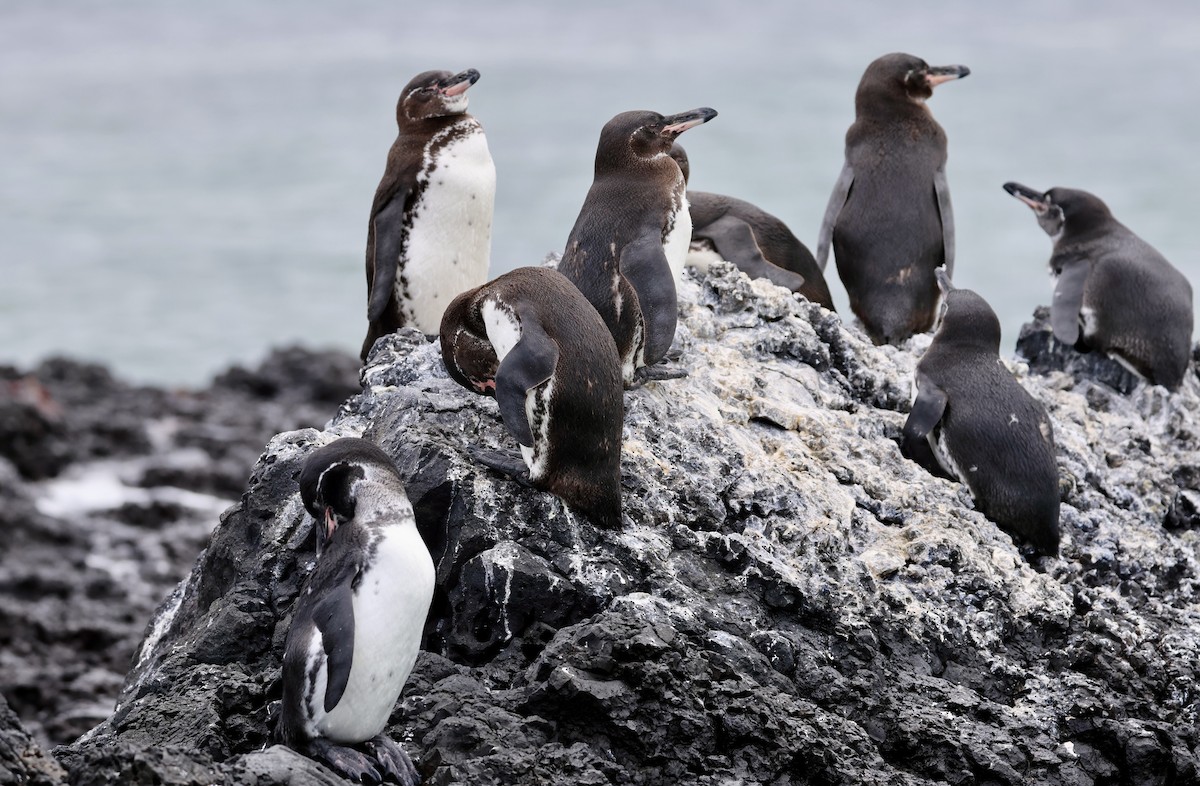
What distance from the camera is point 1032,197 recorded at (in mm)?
8469

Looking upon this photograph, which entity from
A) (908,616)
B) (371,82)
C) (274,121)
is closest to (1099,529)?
(908,616)

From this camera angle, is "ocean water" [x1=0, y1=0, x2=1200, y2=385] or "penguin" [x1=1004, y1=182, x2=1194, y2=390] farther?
"ocean water" [x1=0, y1=0, x2=1200, y2=385]

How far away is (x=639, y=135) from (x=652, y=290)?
85cm

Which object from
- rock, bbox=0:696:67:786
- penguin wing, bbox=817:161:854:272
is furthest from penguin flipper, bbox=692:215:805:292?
rock, bbox=0:696:67:786

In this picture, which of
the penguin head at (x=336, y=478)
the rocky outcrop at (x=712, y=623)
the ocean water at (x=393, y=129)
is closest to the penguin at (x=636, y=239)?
the rocky outcrop at (x=712, y=623)

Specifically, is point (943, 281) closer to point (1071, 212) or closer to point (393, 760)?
point (1071, 212)

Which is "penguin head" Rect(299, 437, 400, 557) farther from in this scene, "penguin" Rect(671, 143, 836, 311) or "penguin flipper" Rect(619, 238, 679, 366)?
"penguin" Rect(671, 143, 836, 311)

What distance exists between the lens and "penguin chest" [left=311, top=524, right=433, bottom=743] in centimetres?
419

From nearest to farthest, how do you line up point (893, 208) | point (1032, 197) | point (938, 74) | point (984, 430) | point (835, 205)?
1. point (984, 430)
2. point (893, 208)
3. point (835, 205)
4. point (938, 74)
5. point (1032, 197)

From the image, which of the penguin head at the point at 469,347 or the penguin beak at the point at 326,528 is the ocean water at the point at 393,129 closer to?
the penguin head at the point at 469,347

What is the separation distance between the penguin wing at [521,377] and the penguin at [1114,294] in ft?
11.9

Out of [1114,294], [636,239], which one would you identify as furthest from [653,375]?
[1114,294]

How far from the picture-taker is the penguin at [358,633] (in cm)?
416

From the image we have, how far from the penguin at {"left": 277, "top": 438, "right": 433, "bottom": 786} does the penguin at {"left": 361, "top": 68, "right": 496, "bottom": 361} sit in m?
3.16
